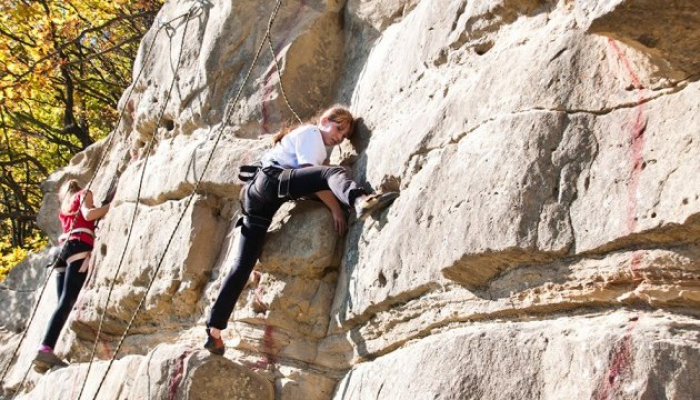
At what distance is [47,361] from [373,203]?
3731 millimetres

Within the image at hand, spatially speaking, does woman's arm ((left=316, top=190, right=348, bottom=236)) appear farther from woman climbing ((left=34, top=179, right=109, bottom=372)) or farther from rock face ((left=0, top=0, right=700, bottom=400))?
woman climbing ((left=34, top=179, right=109, bottom=372))

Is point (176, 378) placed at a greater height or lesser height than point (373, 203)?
lesser

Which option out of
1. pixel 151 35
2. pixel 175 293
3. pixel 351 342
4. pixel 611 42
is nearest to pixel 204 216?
pixel 175 293

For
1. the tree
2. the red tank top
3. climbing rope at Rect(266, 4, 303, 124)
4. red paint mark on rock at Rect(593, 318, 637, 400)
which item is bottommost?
red paint mark on rock at Rect(593, 318, 637, 400)

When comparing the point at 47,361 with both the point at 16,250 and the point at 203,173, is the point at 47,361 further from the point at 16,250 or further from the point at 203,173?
the point at 16,250

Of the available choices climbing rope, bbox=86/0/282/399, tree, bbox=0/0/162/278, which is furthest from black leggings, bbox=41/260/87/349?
tree, bbox=0/0/162/278

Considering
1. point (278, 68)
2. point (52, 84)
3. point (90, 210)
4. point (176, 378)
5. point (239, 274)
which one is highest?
point (52, 84)

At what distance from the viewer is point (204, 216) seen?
6.71 meters

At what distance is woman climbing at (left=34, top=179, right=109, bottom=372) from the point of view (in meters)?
7.71

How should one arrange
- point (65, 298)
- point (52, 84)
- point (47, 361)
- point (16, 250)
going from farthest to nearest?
point (52, 84), point (16, 250), point (65, 298), point (47, 361)

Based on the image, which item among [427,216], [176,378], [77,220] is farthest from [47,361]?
[427,216]

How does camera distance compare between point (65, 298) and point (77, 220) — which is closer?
point (65, 298)

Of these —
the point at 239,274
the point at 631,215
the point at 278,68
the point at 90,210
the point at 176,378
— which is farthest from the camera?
the point at 90,210

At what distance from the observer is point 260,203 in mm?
5918
